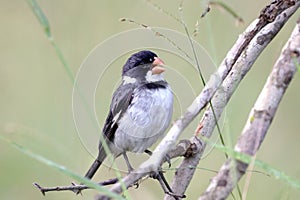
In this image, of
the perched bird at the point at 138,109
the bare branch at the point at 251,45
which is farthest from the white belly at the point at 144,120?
the bare branch at the point at 251,45

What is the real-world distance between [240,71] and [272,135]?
2.30 m

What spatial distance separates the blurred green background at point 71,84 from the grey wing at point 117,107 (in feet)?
2.23

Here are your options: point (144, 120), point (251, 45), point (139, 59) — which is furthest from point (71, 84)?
point (251, 45)

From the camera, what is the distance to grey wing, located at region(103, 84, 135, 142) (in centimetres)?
237

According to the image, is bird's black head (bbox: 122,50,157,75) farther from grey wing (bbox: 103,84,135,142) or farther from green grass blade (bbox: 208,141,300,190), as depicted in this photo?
green grass blade (bbox: 208,141,300,190)

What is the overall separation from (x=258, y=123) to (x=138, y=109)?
1100 millimetres

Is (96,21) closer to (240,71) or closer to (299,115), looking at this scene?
(299,115)

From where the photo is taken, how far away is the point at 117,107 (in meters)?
2.42

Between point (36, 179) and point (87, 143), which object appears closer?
point (87, 143)

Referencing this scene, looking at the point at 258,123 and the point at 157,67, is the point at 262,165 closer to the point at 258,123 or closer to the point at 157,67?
the point at 258,123

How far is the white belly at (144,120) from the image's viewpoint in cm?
214

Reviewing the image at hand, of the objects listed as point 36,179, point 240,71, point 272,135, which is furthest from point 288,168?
point 240,71

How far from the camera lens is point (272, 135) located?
13.0 feet

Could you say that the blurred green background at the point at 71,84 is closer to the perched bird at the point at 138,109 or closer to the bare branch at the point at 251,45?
the perched bird at the point at 138,109
